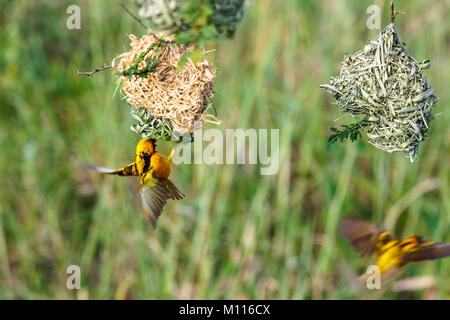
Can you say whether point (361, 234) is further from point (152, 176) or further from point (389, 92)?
point (152, 176)

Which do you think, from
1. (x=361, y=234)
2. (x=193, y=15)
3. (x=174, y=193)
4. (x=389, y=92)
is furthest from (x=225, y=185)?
(x=193, y=15)

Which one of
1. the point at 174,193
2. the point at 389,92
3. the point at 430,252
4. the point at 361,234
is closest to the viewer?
the point at 389,92

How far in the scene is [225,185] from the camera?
4.17m

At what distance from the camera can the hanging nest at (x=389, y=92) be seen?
189cm

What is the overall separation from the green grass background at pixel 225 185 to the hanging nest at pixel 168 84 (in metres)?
2.01

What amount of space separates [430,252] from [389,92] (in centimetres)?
102

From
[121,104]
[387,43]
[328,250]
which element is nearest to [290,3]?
[121,104]

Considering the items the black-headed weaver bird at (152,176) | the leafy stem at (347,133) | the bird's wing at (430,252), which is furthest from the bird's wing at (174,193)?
the bird's wing at (430,252)

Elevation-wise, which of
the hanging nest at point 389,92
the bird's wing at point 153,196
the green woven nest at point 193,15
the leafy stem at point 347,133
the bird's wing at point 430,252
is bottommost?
the bird's wing at point 430,252

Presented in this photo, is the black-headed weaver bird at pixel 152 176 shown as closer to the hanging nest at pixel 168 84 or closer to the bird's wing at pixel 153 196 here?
the bird's wing at pixel 153 196

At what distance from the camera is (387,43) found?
1882 mm

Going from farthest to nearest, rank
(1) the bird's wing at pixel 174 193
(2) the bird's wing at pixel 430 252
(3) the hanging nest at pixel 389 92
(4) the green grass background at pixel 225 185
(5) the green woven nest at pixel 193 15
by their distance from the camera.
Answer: (4) the green grass background at pixel 225 185, (2) the bird's wing at pixel 430 252, (1) the bird's wing at pixel 174 193, (3) the hanging nest at pixel 389 92, (5) the green woven nest at pixel 193 15

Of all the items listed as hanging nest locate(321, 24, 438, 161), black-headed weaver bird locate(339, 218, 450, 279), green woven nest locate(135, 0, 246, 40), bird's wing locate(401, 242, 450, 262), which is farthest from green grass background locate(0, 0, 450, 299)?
green woven nest locate(135, 0, 246, 40)

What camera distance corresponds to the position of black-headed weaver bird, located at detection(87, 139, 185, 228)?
1.91m
